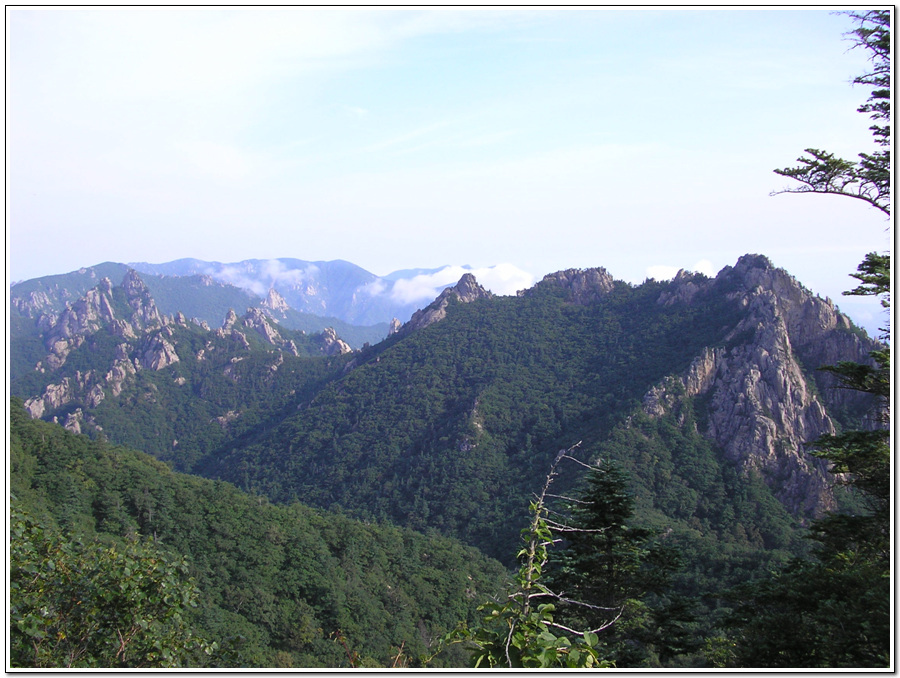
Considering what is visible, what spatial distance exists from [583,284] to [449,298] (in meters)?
26.2

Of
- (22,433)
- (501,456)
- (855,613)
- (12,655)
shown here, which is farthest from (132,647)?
(501,456)

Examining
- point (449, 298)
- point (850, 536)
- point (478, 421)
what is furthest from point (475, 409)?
point (850, 536)

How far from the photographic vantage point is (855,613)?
657 centimetres

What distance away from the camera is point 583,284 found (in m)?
106

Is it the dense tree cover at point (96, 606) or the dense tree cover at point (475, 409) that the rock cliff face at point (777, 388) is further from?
the dense tree cover at point (96, 606)

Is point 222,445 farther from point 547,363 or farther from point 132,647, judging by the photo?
point 132,647

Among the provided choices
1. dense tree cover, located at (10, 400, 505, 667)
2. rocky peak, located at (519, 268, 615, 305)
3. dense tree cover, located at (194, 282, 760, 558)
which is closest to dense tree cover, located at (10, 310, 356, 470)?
dense tree cover, located at (194, 282, 760, 558)

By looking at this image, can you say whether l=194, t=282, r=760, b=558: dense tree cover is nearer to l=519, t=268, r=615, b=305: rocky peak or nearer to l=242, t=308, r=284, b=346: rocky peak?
l=519, t=268, r=615, b=305: rocky peak

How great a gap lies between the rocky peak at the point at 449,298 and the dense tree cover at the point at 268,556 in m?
59.2

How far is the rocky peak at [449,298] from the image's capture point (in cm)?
10944

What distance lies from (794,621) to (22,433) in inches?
2096

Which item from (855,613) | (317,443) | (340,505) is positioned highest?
(855,613)

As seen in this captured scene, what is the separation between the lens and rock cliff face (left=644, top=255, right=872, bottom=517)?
58.0 meters

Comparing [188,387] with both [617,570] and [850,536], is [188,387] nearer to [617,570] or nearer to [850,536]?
[617,570]
